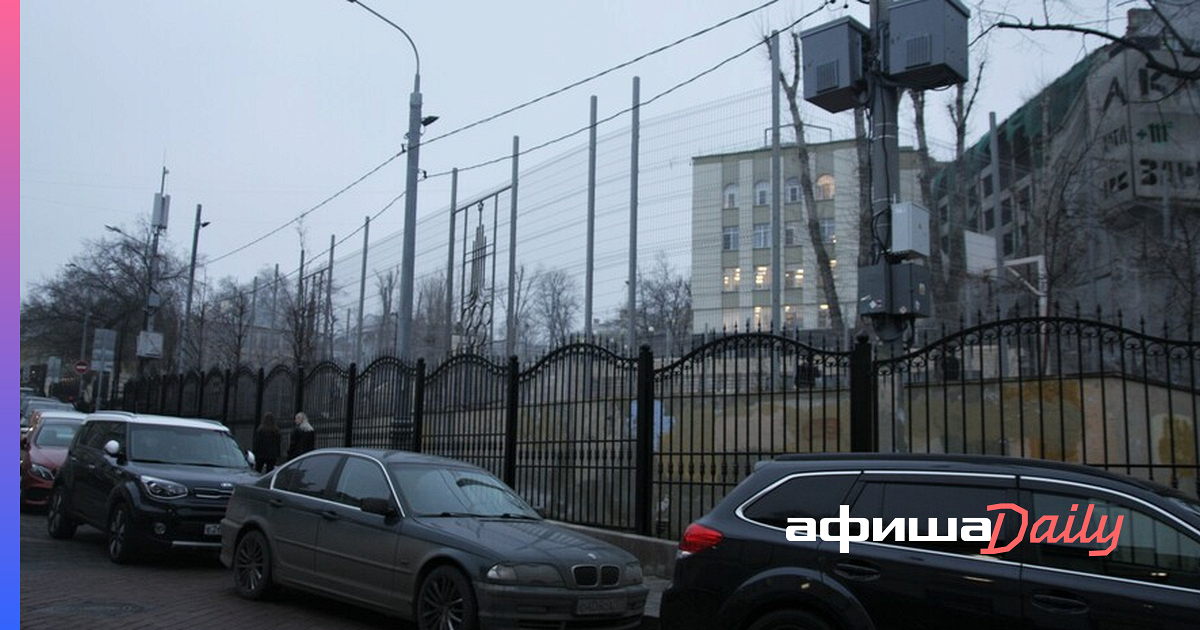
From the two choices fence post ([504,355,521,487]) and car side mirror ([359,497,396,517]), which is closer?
car side mirror ([359,497,396,517])

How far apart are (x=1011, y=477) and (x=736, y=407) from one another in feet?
16.8

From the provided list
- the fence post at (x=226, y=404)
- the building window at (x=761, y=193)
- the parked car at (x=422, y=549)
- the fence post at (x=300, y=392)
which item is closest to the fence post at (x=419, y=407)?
the fence post at (x=300, y=392)

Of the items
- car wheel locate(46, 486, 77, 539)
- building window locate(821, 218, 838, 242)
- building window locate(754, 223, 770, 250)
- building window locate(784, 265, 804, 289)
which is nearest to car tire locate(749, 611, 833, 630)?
car wheel locate(46, 486, 77, 539)

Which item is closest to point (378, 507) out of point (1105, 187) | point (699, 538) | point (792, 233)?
point (699, 538)

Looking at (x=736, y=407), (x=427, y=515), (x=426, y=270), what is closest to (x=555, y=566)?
(x=427, y=515)

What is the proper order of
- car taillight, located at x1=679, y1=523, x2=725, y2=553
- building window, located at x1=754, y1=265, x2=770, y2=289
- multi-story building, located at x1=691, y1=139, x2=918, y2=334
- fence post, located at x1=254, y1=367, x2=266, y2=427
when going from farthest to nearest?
building window, located at x1=754, y1=265, x2=770, y2=289 → multi-story building, located at x1=691, y1=139, x2=918, y2=334 → fence post, located at x1=254, y1=367, x2=266, y2=427 → car taillight, located at x1=679, y1=523, x2=725, y2=553

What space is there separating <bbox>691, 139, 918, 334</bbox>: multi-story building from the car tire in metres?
16.2

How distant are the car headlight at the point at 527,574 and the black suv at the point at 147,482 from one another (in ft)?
17.5

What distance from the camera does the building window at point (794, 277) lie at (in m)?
32.0

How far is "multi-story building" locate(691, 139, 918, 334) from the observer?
24.6 metres

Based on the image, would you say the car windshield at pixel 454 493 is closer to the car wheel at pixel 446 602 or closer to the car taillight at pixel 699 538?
the car wheel at pixel 446 602

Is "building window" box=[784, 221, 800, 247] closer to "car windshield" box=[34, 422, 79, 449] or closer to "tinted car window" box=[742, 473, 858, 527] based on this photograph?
"car windshield" box=[34, 422, 79, 449]

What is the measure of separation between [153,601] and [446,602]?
343 centimetres

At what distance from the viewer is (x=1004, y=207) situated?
45562 mm
